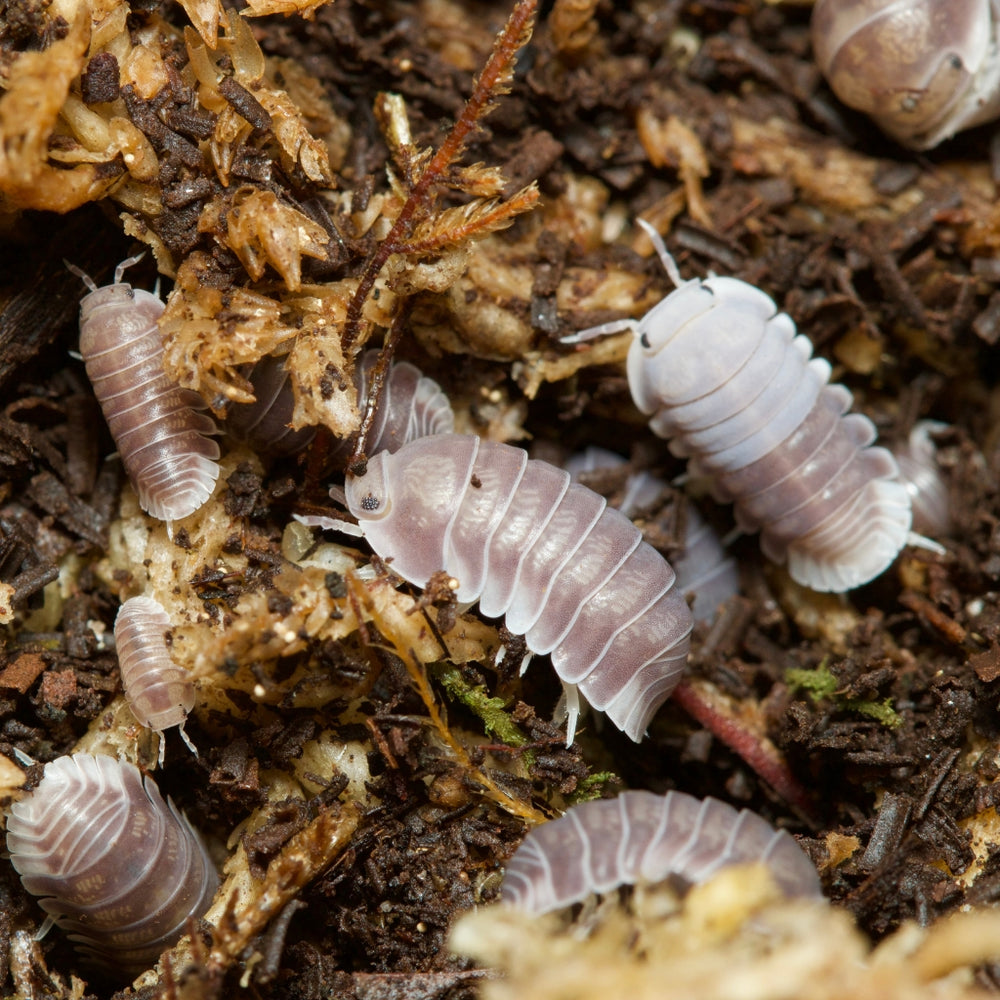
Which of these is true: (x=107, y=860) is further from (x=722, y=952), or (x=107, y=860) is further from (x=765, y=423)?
(x=765, y=423)

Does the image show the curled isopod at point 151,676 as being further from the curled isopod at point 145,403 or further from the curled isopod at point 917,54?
the curled isopod at point 917,54

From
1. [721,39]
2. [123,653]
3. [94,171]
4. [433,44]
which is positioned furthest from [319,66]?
[123,653]

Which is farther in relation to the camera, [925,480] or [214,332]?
[925,480]

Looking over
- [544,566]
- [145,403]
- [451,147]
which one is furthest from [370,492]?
[451,147]

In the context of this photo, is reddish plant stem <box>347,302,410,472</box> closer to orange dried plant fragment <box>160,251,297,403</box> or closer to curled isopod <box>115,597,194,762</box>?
orange dried plant fragment <box>160,251,297,403</box>

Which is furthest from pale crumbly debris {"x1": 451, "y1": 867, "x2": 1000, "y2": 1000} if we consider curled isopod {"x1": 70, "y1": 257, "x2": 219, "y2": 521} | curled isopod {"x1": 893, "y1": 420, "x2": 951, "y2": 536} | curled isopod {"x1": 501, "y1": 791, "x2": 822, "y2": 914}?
curled isopod {"x1": 893, "y1": 420, "x2": 951, "y2": 536}

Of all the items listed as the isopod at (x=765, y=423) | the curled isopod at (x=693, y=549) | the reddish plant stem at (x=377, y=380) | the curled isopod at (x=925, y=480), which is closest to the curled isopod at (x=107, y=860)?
the reddish plant stem at (x=377, y=380)

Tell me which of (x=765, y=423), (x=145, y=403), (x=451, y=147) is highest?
(x=451, y=147)
